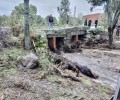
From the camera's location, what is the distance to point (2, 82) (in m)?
6.15

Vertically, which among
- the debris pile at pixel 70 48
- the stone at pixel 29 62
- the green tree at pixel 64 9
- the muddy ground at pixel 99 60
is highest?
the green tree at pixel 64 9

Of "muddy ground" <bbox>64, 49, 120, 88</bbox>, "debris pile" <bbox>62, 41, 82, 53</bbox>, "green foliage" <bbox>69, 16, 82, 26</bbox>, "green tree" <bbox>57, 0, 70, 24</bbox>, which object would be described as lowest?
"muddy ground" <bbox>64, 49, 120, 88</bbox>

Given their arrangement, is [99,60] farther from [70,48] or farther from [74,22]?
[74,22]

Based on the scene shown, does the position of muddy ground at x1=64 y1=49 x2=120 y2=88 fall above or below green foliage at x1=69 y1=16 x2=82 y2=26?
below

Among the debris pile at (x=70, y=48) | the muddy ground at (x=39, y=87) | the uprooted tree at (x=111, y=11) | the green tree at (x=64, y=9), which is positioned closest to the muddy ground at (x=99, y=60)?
the debris pile at (x=70, y=48)

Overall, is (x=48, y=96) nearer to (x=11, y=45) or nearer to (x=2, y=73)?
(x=2, y=73)

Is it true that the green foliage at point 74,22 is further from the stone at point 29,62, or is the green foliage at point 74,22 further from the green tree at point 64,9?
the stone at point 29,62

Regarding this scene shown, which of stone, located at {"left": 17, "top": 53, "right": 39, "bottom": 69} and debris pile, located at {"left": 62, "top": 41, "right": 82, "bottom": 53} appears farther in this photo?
debris pile, located at {"left": 62, "top": 41, "right": 82, "bottom": 53}

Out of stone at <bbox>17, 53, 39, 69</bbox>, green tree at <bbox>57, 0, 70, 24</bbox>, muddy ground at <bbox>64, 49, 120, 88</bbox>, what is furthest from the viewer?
green tree at <bbox>57, 0, 70, 24</bbox>

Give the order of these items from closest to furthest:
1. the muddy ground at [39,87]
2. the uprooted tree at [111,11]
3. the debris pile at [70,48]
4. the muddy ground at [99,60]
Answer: the muddy ground at [39,87]
the muddy ground at [99,60]
the debris pile at [70,48]
the uprooted tree at [111,11]

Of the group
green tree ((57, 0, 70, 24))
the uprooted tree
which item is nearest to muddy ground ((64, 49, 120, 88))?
the uprooted tree

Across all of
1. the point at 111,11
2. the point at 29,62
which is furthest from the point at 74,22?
the point at 29,62

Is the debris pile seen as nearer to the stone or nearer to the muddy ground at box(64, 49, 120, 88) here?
the muddy ground at box(64, 49, 120, 88)

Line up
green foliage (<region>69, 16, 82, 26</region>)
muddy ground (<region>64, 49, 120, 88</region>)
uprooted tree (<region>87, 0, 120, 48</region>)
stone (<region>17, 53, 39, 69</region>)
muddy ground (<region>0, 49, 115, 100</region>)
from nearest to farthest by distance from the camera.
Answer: muddy ground (<region>0, 49, 115, 100</region>)
stone (<region>17, 53, 39, 69</region>)
muddy ground (<region>64, 49, 120, 88</region>)
uprooted tree (<region>87, 0, 120, 48</region>)
green foliage (<region>69, 16, 82, 26</region>)
